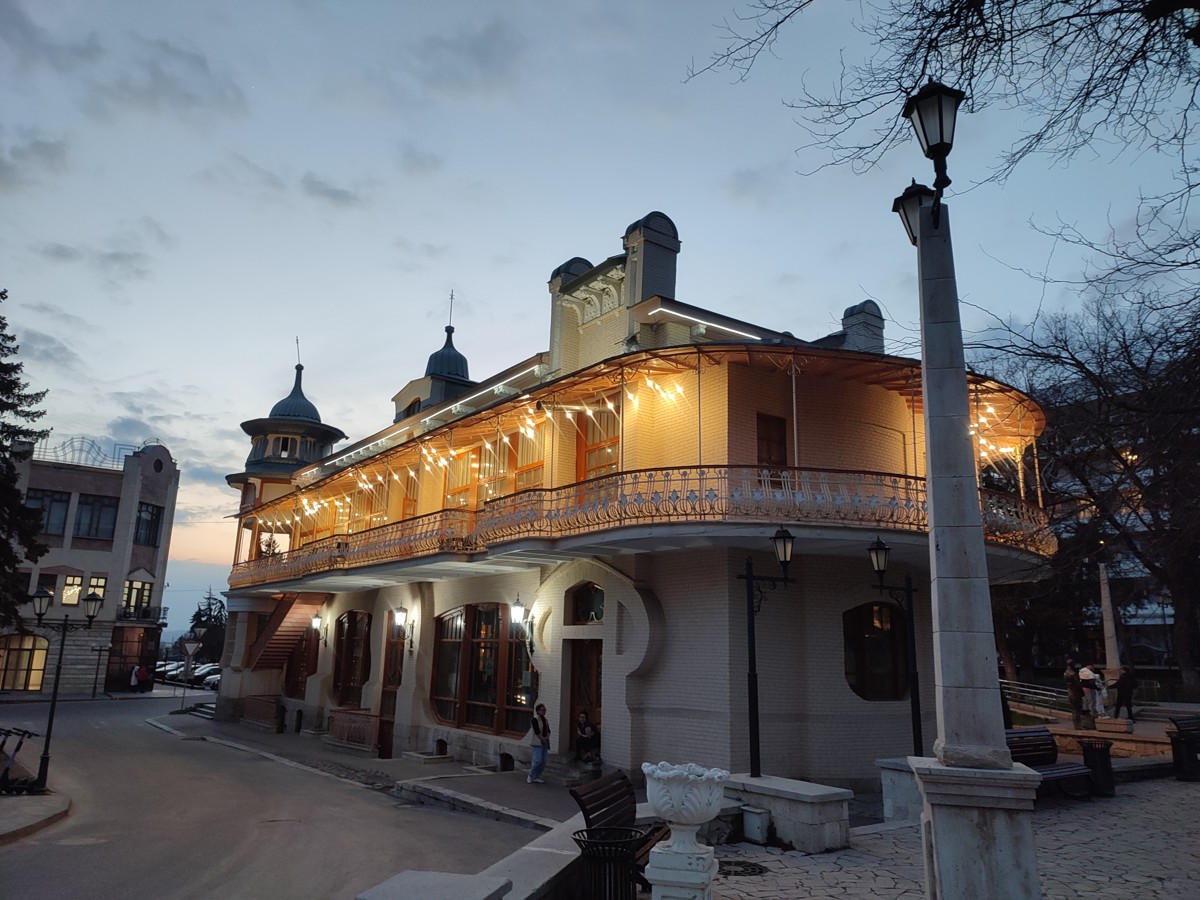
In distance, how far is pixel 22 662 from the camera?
40969 mm

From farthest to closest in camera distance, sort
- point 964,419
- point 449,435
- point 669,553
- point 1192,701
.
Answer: point 1192,701 < point 449,435 < point 669,553 < point 964,419

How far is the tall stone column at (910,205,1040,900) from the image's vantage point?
194 inches

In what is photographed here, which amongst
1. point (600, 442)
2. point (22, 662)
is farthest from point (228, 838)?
point (22, 662)

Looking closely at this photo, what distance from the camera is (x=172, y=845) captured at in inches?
440

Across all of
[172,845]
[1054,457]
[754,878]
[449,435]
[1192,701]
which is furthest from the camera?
[1192,701]

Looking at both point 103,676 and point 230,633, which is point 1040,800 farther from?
point 103,676

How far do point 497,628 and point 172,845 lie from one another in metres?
9.30

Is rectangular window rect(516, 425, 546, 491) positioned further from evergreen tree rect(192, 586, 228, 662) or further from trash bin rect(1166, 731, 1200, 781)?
evergreen tree rect(192, 586, 228, 662)

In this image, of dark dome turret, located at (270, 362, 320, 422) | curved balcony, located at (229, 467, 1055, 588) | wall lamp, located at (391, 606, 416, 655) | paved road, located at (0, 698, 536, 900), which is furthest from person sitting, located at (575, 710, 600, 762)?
dark dome turret, located at (270, 362, 320, 422)

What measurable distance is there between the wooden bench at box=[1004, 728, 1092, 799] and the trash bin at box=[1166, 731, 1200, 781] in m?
3.10

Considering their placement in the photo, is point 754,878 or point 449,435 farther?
point 449,435

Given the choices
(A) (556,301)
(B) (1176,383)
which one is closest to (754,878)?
(B) (1176,383)

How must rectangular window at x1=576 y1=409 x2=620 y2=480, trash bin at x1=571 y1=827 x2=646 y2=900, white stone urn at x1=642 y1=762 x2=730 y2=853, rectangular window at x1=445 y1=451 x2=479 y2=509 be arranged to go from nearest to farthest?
white stone urn at x1=642 y1=762 x2=730 y2=853 → trash bin at x1=571 y1=827 x2=646 y2=900 → rectangular window at x1=576 y1=409 x2=620 y2=480 → rectangular window at x1=445 y1=451 x2=479 y2=509

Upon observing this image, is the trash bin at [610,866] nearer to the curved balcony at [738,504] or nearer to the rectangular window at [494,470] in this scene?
the curved balcony at [738,504]
